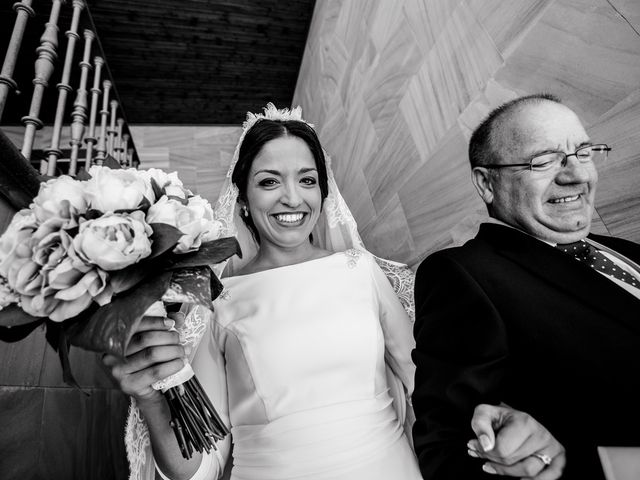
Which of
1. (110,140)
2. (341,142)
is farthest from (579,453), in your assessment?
(110,140)

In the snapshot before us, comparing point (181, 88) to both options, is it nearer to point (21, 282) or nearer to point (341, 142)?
point (341, 142)

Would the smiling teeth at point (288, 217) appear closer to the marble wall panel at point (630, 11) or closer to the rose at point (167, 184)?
the rose at point (167, 184)

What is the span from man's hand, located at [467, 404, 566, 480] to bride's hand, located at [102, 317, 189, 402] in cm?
74

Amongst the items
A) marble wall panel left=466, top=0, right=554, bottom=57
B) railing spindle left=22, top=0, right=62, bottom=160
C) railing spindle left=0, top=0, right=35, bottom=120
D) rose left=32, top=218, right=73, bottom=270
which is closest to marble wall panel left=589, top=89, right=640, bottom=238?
marble wall panel left=466, top=0, right=554, bottom=57

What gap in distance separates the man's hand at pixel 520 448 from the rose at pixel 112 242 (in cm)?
75

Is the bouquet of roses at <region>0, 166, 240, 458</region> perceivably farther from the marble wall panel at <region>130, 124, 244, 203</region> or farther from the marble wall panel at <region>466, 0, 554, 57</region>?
the marble wall panel at <region>130, 124, 244, 203</region>

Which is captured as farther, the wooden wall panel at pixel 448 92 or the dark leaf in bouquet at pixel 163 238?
the wooden wall panel at pixel 448 92

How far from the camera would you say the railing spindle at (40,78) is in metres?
1.73

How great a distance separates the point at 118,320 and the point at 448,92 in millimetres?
1628

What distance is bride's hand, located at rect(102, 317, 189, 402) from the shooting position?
924 mm

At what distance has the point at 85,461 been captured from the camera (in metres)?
1.73

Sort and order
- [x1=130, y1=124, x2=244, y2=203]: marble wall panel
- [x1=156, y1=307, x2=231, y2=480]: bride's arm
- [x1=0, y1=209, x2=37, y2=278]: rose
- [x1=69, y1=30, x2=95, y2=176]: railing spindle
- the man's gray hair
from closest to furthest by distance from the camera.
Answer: [x1=0, y1=209, x2=37, y2=278]: rose < the man's gray hair < [x1=156, y1=307, x2=231, y2=480]: bride's arm < [x1=69, y1=30, x2=95, y2=176]: railing spindle < [x1=130, y1=124, x2=244, y2=203]: marble wall panel

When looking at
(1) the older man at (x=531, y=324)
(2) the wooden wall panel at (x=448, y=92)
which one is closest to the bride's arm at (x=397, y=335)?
(2) the wooden wall panel at (x=448, y=92)

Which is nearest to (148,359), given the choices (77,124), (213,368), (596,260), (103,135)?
(213,368)
